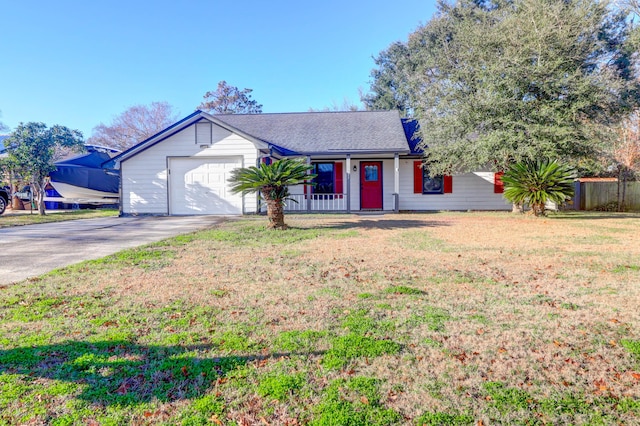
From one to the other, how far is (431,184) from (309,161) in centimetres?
541

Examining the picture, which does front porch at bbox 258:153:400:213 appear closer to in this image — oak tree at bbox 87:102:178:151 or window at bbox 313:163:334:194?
window at bbox 313:163:334:194

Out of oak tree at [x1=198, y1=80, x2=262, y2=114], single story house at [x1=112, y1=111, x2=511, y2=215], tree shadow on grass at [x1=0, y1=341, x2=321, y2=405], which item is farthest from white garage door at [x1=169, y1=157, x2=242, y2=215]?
oak tree at [x1=198, y1=80, x2=262, y2=114]

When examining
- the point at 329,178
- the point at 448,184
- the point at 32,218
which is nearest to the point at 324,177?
the point at 329,178

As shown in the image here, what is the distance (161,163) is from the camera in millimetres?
13352

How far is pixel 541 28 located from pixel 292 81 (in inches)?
824

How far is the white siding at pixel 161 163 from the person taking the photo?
512 inches

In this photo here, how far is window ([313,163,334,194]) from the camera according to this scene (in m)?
15.4

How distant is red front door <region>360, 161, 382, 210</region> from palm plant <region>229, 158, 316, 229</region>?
7078 millimetres

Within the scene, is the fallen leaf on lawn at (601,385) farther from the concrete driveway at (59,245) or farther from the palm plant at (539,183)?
the palm plant at (539,183)

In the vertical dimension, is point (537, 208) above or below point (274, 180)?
below

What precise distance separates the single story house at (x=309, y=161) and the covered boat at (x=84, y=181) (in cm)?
498

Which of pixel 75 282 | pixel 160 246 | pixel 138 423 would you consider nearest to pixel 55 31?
pixel 160 246

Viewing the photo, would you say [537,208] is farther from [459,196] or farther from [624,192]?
[624,192]

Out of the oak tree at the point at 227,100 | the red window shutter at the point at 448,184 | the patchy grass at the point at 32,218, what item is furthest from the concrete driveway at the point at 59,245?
the oak tree at the point at 227,100
